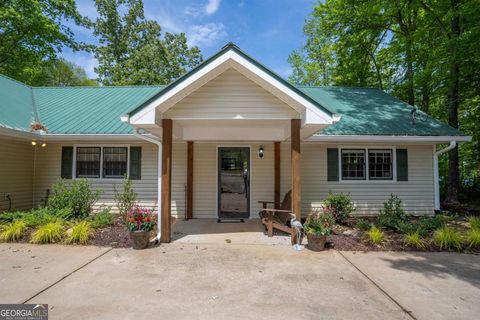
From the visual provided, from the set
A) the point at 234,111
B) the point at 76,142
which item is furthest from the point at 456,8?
the point at 76,142

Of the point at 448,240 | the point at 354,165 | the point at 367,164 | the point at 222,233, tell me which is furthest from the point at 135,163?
the point at 448,240

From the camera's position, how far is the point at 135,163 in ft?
27.4

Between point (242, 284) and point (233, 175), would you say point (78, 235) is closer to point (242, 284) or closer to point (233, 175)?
point (242, 284)

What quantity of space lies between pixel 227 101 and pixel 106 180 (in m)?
5.17

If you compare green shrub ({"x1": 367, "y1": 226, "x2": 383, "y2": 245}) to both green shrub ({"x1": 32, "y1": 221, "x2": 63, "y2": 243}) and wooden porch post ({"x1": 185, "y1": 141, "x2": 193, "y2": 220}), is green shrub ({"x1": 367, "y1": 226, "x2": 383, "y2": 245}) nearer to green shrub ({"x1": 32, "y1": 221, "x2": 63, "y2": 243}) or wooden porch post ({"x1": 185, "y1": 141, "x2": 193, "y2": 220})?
wooden porch post ({"x1": 185, "y1": 141, "x2": 193, "y2": 220})

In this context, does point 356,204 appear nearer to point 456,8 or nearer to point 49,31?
point 456,8

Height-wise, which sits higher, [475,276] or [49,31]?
[49,31]

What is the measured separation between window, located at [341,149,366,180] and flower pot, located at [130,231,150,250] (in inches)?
239

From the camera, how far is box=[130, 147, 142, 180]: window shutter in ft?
27.4

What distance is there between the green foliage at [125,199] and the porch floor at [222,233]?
1.40 meters

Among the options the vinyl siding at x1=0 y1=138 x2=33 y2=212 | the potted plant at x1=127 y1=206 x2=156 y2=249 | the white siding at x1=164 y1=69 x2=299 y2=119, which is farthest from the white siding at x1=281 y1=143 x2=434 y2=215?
the vinyl siding at x1=0 y1=138 x2=33 y2=212

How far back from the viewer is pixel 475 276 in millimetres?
4160

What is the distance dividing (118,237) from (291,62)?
22737mm

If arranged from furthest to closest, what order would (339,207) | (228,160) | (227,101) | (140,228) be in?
(228,160) < (339,207) < (227,101) < (140,228)
